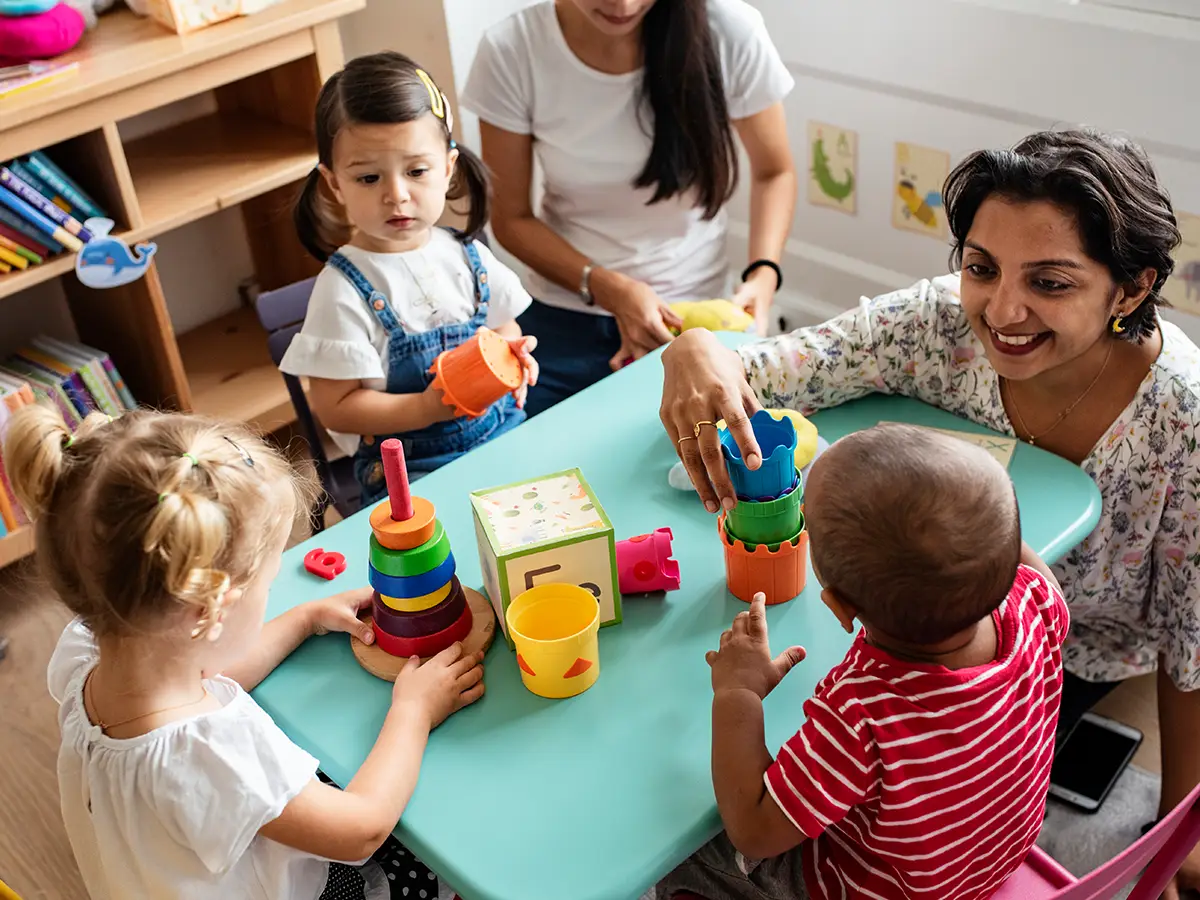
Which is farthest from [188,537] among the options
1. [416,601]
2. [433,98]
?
[433,98]

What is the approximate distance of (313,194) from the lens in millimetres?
1937

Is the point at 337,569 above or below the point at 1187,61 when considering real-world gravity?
below

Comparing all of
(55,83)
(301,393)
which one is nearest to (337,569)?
(301,393)

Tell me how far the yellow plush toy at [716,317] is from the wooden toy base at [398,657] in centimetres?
79

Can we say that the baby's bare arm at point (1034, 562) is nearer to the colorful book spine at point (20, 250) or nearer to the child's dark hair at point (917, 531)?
the child's dark hair at point (917, 531)

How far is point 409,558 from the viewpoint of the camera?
3.90ft

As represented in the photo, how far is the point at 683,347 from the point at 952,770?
0.69 metres

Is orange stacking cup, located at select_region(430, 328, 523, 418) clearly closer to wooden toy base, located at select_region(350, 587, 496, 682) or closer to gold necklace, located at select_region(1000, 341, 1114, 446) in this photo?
wooden toy base, located at select_region(350, 587, 496, 682)

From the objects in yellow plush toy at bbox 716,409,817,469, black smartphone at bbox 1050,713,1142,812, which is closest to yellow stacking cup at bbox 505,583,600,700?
yellow plush toy at bbox 716,409,817,469

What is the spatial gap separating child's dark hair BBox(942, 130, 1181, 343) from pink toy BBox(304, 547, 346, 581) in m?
0.89

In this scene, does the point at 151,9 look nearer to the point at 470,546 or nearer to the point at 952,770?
the point at 470,546

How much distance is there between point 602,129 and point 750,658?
4.29ft

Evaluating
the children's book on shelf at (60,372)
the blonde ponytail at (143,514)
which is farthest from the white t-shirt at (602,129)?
the blonde ponytail at (143,514)

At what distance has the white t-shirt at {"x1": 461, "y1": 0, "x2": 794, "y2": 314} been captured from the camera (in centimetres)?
215
